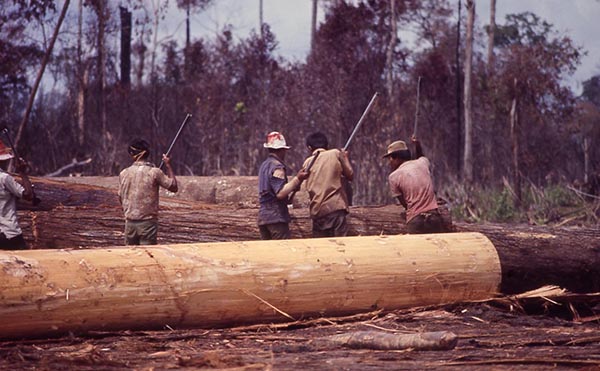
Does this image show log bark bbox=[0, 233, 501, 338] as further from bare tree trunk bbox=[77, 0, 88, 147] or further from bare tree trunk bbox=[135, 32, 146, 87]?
bare tree trunk bbox=[135, 32, 146, 87]

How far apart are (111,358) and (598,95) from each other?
159ft

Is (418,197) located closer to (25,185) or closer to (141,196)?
(141,196)

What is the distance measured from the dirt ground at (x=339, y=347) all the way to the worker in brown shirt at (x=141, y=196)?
205 centimetres

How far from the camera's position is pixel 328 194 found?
33.4 feet

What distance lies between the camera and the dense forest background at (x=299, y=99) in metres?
26.1

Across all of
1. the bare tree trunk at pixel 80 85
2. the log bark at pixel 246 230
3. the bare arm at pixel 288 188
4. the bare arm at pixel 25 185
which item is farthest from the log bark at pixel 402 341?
the bare tree trunk at pixel 80 85

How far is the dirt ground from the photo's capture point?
604cm

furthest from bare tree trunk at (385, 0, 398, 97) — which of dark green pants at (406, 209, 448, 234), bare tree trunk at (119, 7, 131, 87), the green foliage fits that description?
dark green pants at (406, 209, 448, 234)

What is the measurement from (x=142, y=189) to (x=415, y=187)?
9.64 ft

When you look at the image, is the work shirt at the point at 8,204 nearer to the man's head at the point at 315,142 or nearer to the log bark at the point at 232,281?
the log bark at the point at 232,281

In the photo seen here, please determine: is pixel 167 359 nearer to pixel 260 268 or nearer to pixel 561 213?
pixel 260 268

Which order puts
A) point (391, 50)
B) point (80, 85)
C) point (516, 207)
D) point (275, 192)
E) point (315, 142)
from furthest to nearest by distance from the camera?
point (391, 50)
point (80, 85)
point (516, 207)
point (315, 142)
point (275, 192)

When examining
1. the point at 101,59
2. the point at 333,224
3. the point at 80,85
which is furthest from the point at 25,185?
the point at 101,59

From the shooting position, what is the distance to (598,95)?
51.1 metres
